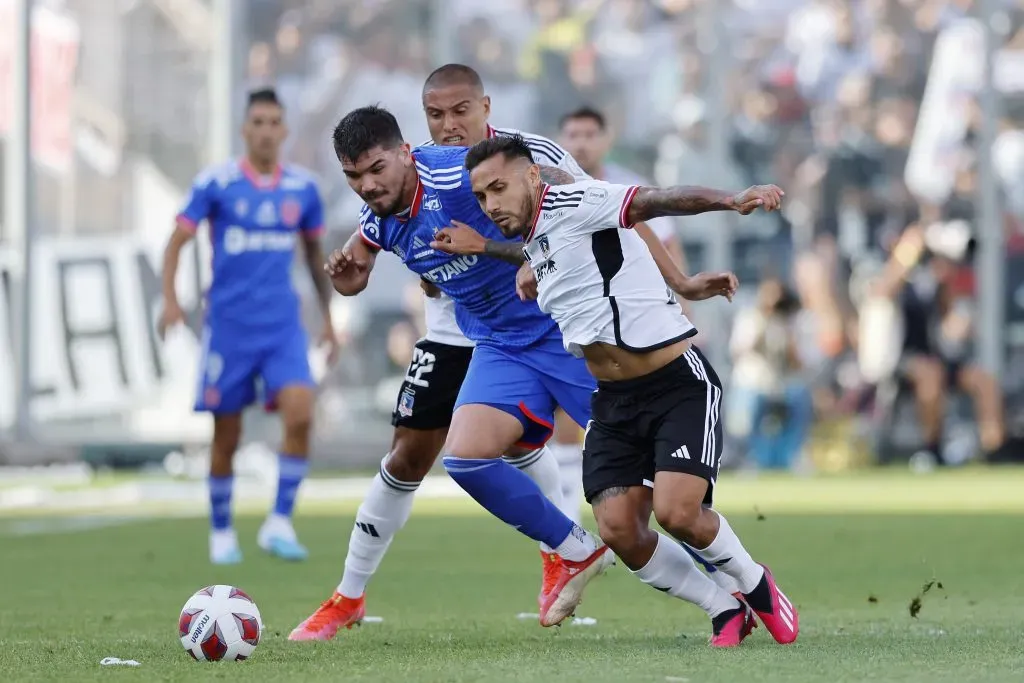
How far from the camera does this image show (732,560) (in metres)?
6.30

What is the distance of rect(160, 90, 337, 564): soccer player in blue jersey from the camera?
10.8 meters

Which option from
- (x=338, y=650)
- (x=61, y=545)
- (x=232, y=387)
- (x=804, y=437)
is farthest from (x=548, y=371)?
(x=804, y=437)

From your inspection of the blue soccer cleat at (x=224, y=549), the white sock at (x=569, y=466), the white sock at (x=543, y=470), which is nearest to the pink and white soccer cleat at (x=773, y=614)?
the white sock at (x=543, y=470)

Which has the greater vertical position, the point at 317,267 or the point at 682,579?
the point at 317,267

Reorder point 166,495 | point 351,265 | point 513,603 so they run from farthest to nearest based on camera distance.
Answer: point 166,495
point 513,603
point 351,265

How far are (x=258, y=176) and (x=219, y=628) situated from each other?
544 cm

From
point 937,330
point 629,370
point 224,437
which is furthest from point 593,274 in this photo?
point 937,330

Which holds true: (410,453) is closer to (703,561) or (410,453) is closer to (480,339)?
(480,339)

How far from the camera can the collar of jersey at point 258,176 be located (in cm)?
1091

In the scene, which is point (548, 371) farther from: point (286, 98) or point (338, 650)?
point (286, 98)

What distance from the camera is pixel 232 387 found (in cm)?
1084

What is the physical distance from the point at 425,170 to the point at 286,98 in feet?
44.8

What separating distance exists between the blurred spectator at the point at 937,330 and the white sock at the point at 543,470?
40.6ft

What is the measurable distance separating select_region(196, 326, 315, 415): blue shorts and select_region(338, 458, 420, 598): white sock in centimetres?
358
